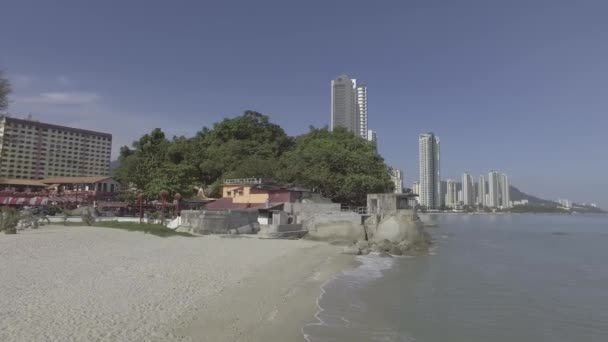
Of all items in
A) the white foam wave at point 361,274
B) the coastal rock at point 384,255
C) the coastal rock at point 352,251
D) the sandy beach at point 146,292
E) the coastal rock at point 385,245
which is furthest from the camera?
the coastal rock at point 385,245

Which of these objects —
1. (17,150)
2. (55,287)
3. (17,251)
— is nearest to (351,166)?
(17,251)

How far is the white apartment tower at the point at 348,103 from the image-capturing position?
431ft

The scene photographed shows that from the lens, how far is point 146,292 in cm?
1168

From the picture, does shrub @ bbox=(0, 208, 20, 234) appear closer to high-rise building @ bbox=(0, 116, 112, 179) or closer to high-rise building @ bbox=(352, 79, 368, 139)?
high-rise building @ bbox=(0, 116, 112, 179)

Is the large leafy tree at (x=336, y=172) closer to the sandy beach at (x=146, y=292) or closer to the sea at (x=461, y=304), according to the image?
the sea at (x=461, y=304)

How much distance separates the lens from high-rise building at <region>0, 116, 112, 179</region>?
85.2 metres

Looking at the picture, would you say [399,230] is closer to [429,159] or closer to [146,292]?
[146,292]

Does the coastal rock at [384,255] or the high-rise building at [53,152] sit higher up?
the high-rise building at [53,152]

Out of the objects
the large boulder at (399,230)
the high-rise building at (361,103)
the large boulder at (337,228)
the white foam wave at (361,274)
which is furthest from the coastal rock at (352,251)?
the high-rise building at (361,103)

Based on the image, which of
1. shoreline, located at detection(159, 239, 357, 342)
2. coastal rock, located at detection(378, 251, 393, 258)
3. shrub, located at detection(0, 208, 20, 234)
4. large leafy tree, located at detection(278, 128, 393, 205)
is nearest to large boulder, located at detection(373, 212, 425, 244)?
coastal rock, located at detection(378, 251, 393, 258)

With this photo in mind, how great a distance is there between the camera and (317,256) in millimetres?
→ 25406

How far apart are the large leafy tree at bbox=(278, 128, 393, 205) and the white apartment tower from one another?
7826 cm

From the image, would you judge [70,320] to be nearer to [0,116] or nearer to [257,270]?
[257,270]

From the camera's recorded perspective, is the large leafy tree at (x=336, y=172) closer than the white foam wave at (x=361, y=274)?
No
